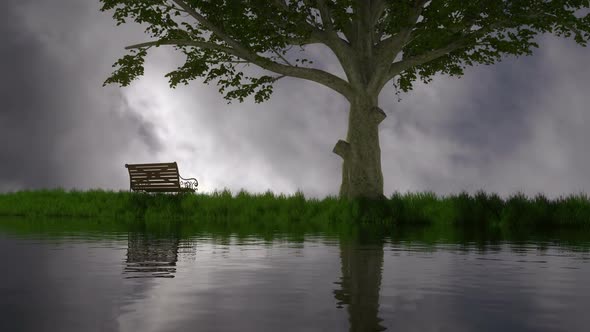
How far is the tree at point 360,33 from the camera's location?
73.6 feet

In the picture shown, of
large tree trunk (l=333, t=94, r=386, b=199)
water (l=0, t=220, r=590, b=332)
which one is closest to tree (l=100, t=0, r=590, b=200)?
large tree trunk (l=333, t=94, r=386, b=199)

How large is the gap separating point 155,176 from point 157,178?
0.09 m

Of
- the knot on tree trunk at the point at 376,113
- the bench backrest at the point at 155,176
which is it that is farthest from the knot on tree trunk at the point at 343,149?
the bench backrest at the point at 155,176

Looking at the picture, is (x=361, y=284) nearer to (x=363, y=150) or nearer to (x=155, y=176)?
(x=363, y=150)

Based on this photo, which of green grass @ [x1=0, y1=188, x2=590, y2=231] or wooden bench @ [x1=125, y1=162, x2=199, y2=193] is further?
wooden bench @ [x1=125, y1=162, x2=199, y2=193]

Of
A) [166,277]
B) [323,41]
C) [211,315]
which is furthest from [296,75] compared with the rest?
[211,315]

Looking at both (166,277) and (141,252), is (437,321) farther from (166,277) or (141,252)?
(141,252)

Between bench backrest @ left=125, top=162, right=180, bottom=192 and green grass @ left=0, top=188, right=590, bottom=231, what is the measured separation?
53 centimetres

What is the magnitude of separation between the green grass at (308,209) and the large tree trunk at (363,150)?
4.21 feet

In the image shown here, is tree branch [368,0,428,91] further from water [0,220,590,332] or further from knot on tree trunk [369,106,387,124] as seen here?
water [0,220,590,332]

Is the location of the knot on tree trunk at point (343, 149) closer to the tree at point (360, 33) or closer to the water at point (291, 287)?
the tree at point (360, 33)

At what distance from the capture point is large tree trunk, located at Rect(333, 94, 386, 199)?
2309 centimetres

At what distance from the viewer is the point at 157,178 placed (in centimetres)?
2444

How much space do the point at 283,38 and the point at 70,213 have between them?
861 cm
